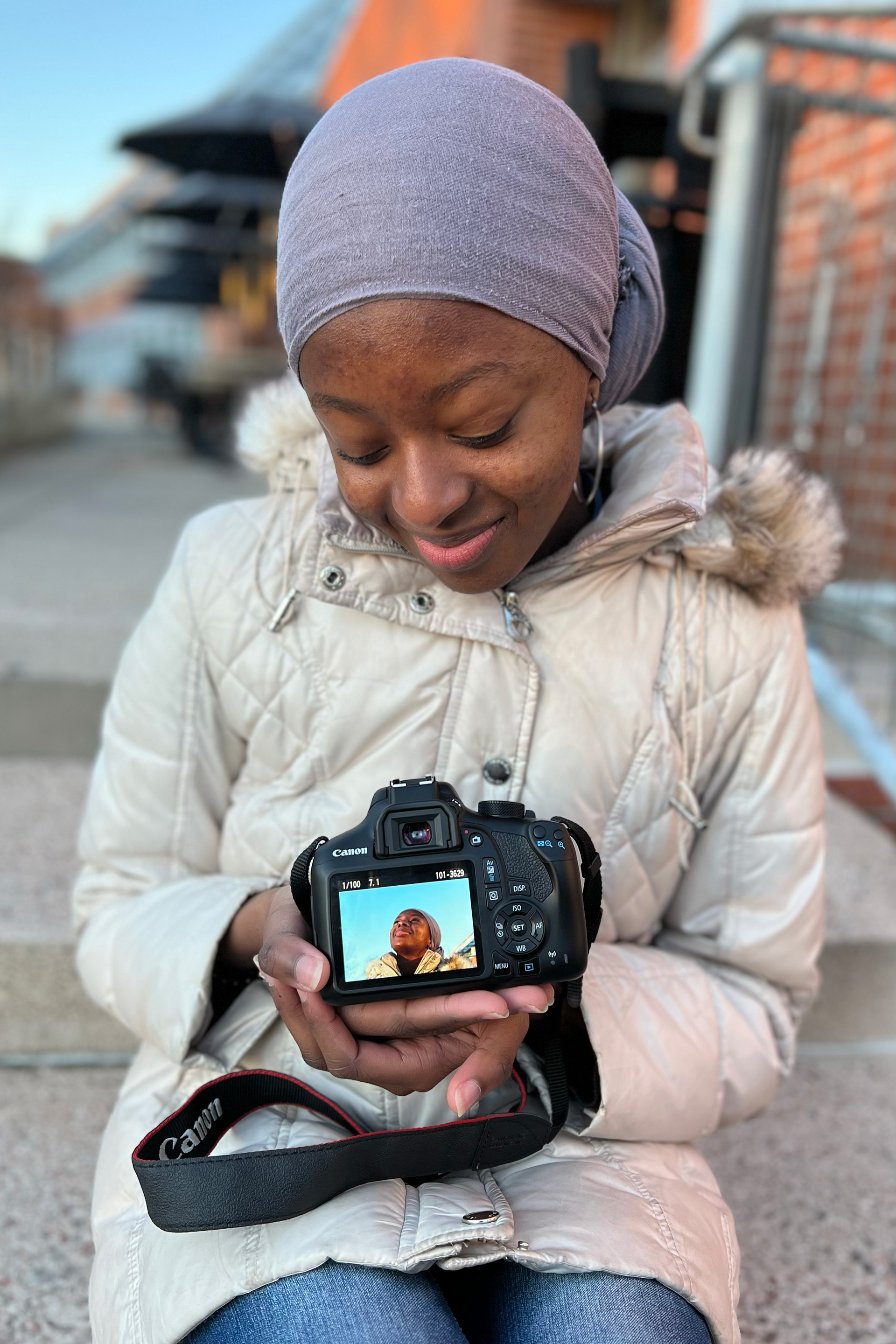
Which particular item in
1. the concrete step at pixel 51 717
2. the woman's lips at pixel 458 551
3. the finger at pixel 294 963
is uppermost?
the woman's lips at pixel 458 551

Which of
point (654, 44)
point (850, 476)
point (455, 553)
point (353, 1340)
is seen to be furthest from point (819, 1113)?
point (654, 44)

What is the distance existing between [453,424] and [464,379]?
5 centimetres

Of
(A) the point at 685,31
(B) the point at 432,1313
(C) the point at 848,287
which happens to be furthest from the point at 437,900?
(A) the point at 685,31

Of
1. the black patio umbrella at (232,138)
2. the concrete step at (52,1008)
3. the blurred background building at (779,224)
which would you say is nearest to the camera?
the concrete step at (52,1008)

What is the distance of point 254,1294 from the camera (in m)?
0.95

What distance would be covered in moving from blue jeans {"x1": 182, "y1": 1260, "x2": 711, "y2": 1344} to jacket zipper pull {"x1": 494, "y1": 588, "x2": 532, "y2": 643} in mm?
630

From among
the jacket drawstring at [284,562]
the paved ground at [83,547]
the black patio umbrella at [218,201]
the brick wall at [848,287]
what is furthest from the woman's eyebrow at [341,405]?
the black patio umbrella at [218,201]

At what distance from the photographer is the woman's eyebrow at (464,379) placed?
921mm

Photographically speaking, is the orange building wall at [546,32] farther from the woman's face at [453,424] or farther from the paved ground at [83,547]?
the woman's face at [453,424]

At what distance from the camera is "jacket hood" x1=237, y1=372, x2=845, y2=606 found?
116cm

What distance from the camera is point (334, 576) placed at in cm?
117

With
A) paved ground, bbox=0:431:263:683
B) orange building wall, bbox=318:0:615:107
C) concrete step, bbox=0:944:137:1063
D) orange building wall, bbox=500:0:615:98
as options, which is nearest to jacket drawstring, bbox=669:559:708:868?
concrete step, bbox=0:944:137:1063

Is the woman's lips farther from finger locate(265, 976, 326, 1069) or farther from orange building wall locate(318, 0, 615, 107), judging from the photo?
orange building wall locate(318, 0, 615, 107)

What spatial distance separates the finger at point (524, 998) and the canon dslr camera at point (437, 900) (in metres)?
0.01
